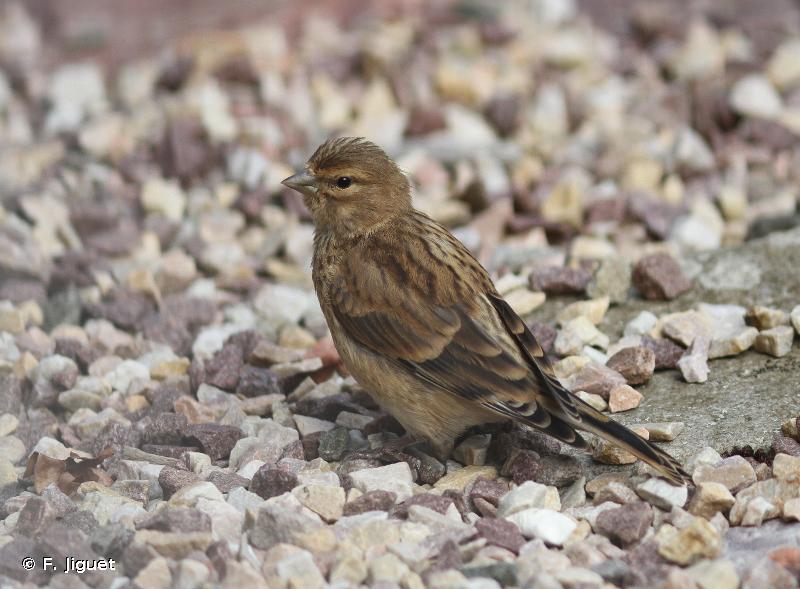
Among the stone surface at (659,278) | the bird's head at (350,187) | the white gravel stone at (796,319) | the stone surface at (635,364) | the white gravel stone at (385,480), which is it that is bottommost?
the white gravel stone at (385,480)

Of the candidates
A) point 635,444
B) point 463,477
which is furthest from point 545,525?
point 463,477

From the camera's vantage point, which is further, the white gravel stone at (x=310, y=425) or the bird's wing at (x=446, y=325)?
the white gravel stone at (x=310, y=425)

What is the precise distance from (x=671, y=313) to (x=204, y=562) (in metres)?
2.73

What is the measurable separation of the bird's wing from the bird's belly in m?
0.05

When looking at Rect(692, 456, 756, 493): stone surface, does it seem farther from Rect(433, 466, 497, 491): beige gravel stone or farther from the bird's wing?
Rect(433, 466, 497, 491): beige gravel stone

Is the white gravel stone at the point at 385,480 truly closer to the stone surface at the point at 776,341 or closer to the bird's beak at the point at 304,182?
the bird's beak at the point at 304,182

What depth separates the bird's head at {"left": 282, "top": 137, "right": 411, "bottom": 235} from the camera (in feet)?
17.4

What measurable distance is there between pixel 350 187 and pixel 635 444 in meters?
1.80

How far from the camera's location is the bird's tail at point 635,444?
4.20 meters

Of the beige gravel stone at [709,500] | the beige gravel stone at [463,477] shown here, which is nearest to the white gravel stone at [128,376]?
the beige gravel stone at [463,477]

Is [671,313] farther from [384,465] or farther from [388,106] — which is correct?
[388,106]

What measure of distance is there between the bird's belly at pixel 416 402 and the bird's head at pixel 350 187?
2.11ft

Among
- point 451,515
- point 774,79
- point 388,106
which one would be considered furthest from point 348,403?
point 774,79

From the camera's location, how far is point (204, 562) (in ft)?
12.6
